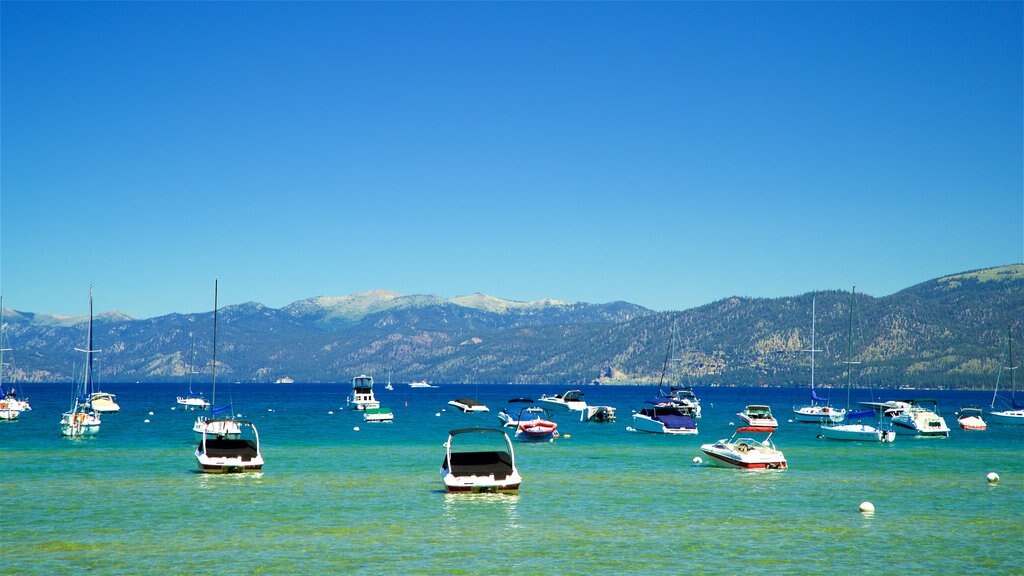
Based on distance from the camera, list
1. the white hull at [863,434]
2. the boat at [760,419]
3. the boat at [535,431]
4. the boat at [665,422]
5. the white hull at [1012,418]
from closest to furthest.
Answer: the boat at [535,431] → the white hull at [863,434] → the boat at [665,422] → the boat at [760,419] → the white hull at [1012,418]

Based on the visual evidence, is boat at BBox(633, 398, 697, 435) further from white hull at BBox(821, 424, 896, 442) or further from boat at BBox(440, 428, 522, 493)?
boat at BBox(440, 428, 522, 493)

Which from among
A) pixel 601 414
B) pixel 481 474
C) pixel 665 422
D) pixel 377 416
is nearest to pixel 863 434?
pixel 665 422

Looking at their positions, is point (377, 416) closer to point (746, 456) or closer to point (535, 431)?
point (535, 431)

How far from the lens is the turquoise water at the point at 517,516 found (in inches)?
1384

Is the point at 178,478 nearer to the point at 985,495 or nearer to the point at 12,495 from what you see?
the point at 12,495

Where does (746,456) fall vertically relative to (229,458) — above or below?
above

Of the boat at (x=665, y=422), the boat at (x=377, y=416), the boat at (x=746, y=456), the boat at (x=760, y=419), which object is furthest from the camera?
the boat at (x=377, y=416)

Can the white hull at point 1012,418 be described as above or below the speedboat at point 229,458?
below

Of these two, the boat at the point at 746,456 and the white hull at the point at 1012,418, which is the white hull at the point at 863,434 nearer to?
the boat at the point at 746,456

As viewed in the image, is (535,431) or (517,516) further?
(535,431)

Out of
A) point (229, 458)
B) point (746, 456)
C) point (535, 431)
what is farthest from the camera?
point (535, 431)

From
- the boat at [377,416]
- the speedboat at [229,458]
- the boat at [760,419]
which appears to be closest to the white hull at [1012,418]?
the boat at [760,419]

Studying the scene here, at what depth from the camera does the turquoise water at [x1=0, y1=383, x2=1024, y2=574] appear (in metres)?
35.2

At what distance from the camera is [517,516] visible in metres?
45.6
